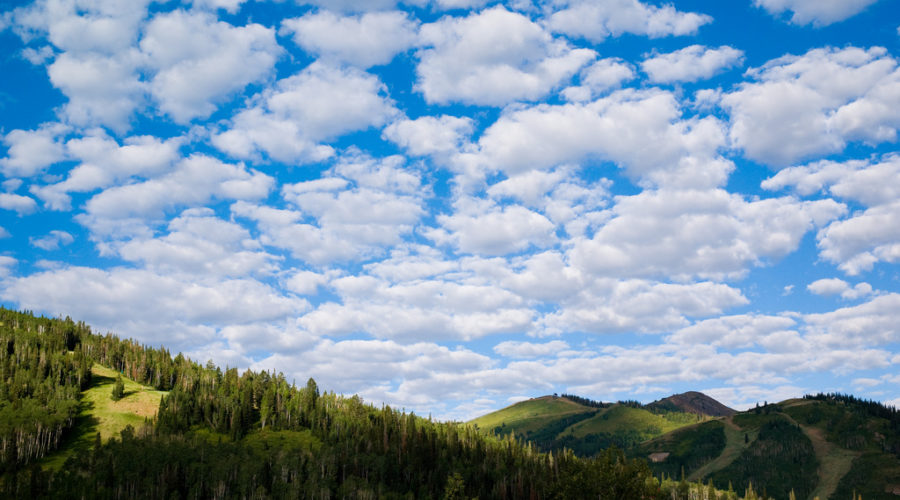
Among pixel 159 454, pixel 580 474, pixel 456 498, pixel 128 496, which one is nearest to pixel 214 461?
pixel 159 454

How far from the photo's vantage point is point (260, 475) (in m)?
186

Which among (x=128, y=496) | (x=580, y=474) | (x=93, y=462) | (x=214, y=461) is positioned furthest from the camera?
(x=214, y=461)

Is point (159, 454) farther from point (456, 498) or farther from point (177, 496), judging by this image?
point (456, 498)

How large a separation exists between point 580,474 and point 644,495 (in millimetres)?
15659

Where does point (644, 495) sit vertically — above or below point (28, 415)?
below

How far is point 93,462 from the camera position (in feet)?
578

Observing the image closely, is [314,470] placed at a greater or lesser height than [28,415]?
lesser

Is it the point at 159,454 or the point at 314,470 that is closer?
the point at 159,454

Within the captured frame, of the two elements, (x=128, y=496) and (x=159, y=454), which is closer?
(x=128, y=496)

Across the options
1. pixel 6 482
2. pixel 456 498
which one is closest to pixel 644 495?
pixel 456 498

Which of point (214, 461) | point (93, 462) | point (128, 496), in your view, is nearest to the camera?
point (128, 496)

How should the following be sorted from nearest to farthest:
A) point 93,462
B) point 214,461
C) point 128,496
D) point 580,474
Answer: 1. point 580,474
2. point 128,496
3. point 93,462
4. point 214,461

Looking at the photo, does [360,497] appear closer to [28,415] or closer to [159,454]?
[159,454]

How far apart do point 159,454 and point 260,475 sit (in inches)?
1201
